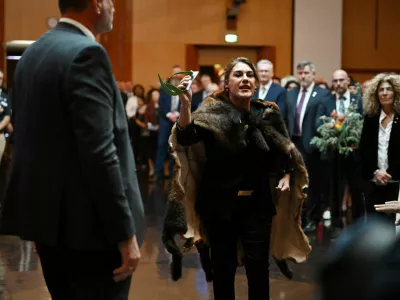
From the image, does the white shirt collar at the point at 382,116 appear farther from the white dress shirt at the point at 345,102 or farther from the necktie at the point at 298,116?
the necktie at the point at 298,116

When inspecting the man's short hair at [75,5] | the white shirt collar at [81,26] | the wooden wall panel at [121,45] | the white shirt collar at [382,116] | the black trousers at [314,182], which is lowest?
the black trousers at [314,182]

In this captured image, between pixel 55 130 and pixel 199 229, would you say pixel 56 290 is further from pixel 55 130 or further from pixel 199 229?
pixel 199 229

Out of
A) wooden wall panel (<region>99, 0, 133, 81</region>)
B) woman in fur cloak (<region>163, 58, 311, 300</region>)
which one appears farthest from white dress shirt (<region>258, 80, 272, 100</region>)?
wooden wall panel (<region>99, 0, 133, 81</region>)

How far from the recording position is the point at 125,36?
20703mm

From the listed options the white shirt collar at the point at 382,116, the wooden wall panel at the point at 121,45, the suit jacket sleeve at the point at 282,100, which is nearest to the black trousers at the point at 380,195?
the white shirt collar at the point at 382,116

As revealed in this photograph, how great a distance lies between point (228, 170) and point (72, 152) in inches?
78.8

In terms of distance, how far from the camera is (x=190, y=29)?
820 inches

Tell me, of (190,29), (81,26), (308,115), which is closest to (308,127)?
(308,115)

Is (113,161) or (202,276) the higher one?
(113,161)

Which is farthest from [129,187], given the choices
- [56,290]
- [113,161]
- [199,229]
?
[199,229]

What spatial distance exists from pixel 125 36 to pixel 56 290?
1774cm

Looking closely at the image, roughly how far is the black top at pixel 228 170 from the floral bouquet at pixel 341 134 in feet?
14.7

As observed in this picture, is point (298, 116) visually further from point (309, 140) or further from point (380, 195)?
point (380, 195)

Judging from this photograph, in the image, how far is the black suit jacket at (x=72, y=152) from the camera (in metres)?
3.03
